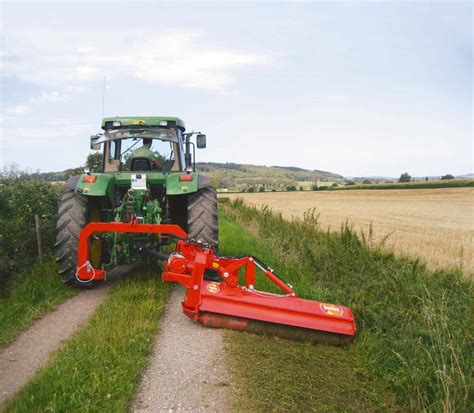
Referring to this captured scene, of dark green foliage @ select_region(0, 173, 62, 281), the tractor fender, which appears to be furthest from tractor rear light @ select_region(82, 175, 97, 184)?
dark green foliage @ select_region(0, 173, 62, 281)

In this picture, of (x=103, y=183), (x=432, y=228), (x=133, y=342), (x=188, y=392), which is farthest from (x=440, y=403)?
(x=432, y=228)

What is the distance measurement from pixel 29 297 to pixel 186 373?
2794mm

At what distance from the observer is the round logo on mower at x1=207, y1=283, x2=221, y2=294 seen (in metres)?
4.46

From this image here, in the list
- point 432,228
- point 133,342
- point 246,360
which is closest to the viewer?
point 246,360

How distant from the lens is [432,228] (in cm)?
1347

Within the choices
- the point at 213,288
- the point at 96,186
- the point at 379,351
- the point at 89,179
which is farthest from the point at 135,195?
the point at 379,351

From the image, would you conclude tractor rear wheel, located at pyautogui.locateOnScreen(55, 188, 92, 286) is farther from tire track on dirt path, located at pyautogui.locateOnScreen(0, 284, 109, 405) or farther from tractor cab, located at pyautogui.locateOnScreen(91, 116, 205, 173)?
tractor cab, located at pyautogui.locateOnScreen(91, 116, 205, 173)

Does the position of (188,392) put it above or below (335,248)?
below

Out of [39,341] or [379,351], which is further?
[39,341]

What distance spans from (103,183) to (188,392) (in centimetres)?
353

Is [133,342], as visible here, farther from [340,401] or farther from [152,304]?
[340,401]

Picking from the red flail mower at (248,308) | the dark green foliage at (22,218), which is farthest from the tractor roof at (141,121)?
the red flail mower at (248,308)

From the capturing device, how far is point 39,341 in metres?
4.26

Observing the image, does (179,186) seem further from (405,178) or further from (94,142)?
(405,178)
